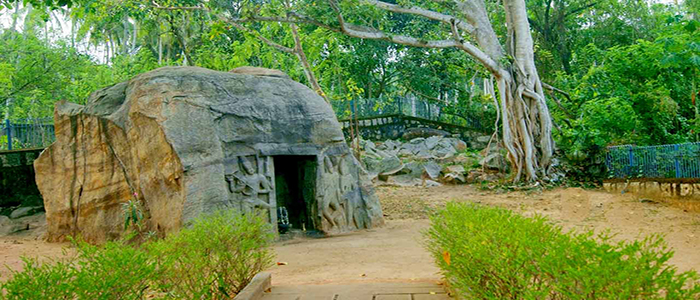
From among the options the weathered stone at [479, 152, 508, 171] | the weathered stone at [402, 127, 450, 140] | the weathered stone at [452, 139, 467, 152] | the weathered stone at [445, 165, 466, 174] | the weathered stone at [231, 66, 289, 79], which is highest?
the weathered stone at [231, 66, 289, 79]

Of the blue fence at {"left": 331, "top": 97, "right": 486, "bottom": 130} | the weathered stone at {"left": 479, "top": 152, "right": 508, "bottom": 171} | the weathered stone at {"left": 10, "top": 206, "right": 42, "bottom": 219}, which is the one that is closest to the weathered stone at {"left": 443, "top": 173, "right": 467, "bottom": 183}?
the weathered stone at {"left": 479, "top": 152, "right": 508, "bottom": 171}

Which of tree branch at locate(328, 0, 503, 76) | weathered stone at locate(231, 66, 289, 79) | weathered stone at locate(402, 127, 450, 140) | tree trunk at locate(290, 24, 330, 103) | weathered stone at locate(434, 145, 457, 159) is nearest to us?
weathered stone at locate(231, 66, 289, 79)

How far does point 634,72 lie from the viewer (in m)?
14.8

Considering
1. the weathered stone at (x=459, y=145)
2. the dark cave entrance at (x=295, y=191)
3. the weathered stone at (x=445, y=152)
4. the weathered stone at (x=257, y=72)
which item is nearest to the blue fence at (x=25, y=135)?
the weathered stone at (x=257, y=72)

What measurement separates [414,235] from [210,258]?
607 cm

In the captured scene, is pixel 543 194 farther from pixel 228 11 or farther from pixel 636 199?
pixel 228 11

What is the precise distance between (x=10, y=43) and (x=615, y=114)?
23.5 metres

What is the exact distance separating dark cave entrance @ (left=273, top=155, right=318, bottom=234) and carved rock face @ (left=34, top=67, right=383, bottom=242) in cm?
8

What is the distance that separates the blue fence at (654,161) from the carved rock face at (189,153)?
624 cm

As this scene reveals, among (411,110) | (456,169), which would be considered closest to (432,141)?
(456,169)

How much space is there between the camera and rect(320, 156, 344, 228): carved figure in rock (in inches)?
417

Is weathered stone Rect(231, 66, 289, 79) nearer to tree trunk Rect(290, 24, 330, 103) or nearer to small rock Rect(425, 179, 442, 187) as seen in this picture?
tree trunk Rect(290, 24, 330, 103)

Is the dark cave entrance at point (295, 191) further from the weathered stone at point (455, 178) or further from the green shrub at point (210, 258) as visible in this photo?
the weathered stone at point (455, 178)

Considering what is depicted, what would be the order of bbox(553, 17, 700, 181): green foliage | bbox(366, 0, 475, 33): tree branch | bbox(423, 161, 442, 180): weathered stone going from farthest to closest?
1. bbox(423, 161, 442, 180): weathered stone
2. bbox(366, 0, 475, 33): tree branch
3. bbox(553, 17, 700, 181): green foliage
